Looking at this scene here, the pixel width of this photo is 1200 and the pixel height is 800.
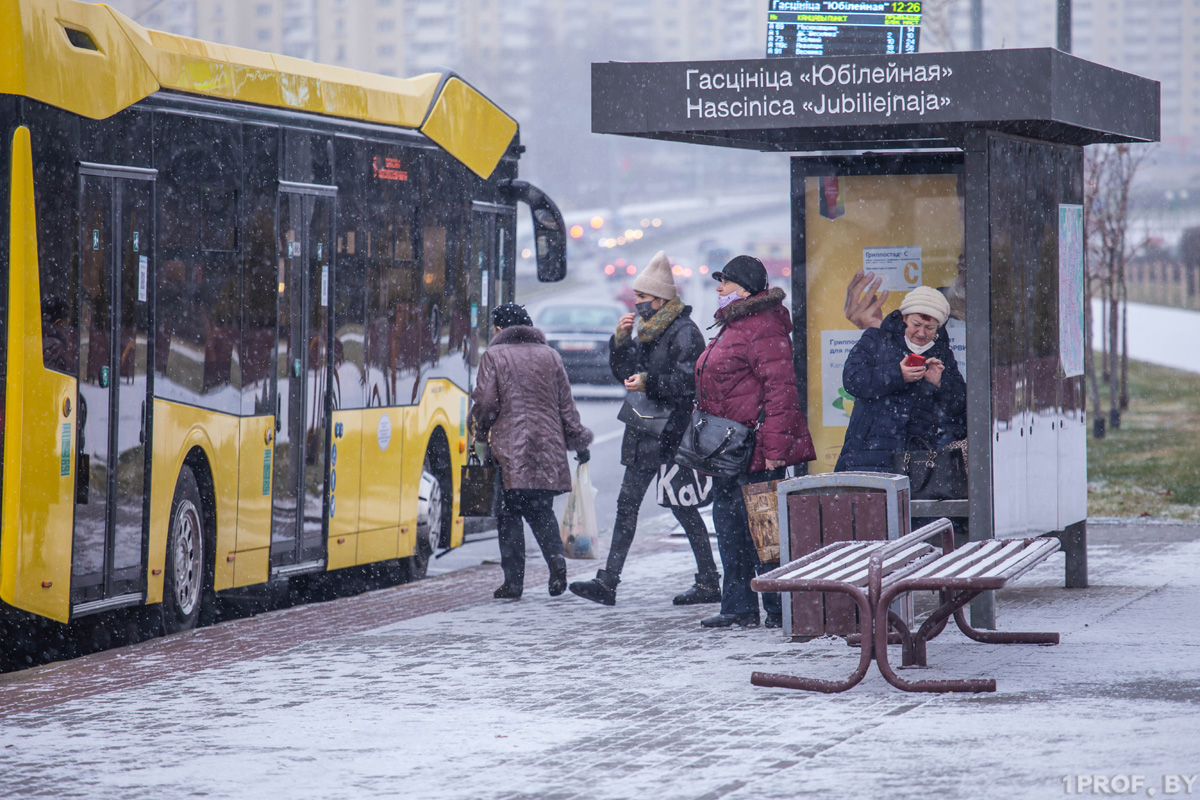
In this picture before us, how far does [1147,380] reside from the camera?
3128 cm

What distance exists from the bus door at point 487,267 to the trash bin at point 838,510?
487cm

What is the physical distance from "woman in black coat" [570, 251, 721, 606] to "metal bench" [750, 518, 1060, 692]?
2.11 metres

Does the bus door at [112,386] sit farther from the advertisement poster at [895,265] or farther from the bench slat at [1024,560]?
the bench slat at [1024,560]

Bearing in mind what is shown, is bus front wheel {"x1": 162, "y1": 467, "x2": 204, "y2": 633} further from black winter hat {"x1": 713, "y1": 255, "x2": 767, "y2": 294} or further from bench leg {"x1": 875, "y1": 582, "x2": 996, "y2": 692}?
bench leg {"x1": 875, "y1": 582, "x2": 996, "y2": 692}

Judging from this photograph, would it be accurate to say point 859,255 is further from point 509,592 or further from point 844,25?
point 509,592

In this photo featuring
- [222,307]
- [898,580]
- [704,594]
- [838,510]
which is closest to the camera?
[898,580]

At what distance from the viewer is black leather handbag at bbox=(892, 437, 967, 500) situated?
8867 mm

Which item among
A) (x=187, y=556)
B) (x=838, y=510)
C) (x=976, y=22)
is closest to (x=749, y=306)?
(x=838, y=510)

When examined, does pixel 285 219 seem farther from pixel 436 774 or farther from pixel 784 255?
pixel 784 255

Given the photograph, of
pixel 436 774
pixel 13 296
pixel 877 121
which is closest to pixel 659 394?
pixel 877 121

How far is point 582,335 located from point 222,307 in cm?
1926

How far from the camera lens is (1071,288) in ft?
33.7

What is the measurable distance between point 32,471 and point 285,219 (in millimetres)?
2727

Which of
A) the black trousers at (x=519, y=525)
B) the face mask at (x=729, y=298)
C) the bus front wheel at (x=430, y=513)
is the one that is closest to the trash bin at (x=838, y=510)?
the face mask at (x=729, y=298)
